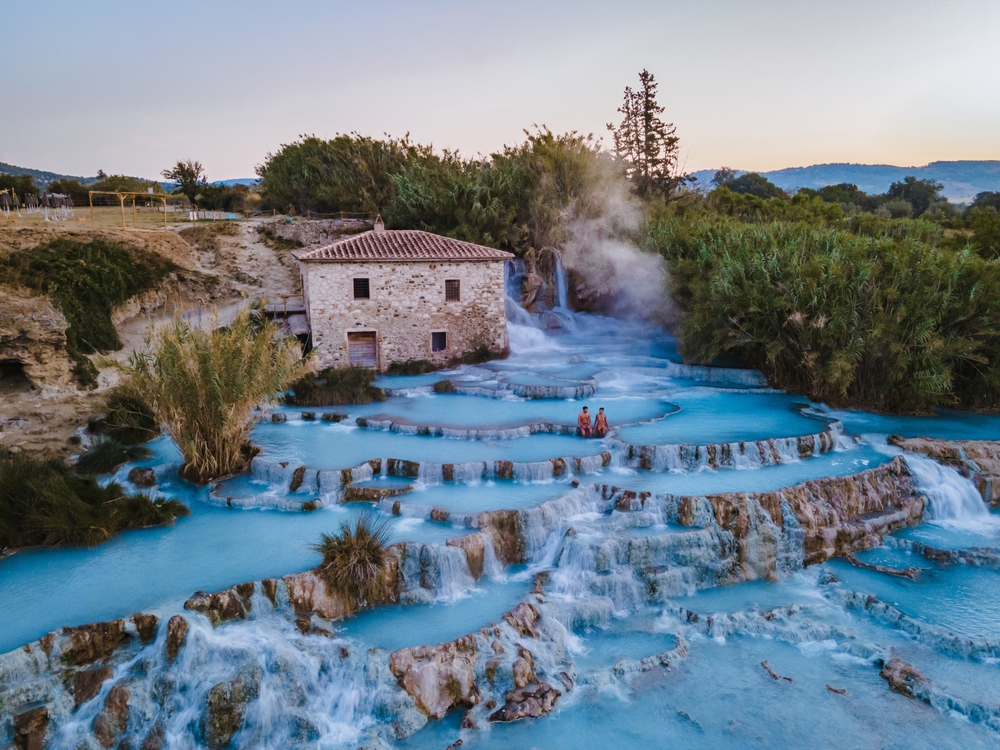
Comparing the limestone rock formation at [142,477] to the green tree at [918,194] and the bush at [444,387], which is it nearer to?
the bush at [444,387]

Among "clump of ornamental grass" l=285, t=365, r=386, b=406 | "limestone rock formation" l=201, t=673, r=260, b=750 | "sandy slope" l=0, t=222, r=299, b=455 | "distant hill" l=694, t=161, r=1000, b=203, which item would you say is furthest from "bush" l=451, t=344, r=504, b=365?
"distant hill" l=694, t=161, r=1000, b=203

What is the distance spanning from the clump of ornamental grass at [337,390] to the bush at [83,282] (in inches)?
205

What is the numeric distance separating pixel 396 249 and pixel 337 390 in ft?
18.7

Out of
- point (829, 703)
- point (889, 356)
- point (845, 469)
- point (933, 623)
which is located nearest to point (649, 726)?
point (829, 703)

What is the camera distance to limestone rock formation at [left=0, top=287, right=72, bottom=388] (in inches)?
668

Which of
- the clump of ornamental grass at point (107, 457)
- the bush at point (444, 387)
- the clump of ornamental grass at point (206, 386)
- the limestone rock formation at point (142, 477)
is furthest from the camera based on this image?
the bush at point (444, 387)

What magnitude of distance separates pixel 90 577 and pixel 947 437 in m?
18.1

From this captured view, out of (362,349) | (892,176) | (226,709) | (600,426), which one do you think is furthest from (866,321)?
(892,176)

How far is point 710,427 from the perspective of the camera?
55.3ft

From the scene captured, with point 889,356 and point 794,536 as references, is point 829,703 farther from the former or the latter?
point 889,356

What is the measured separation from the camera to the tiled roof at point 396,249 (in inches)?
853

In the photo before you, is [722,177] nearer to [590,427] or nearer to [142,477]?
[590,427]

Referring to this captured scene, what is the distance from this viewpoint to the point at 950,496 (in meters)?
14.5

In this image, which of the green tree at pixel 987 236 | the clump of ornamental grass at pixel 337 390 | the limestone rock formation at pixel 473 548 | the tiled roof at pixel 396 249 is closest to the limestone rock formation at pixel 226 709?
the limestone rock formation at pixel 473 548
